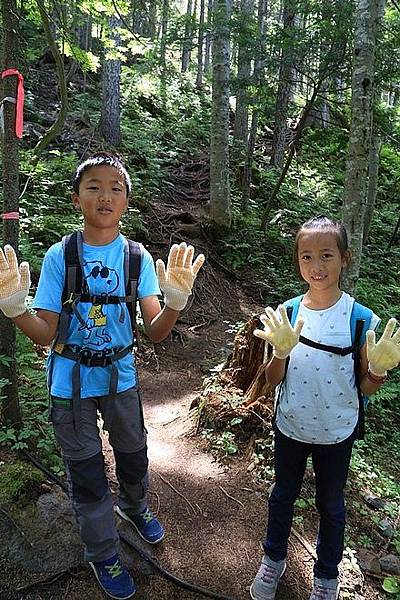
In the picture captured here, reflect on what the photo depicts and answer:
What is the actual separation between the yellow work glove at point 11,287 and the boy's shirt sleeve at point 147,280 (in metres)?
A: 0.61

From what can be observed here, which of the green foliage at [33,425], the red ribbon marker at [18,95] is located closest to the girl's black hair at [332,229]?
the red ribbon marker at [18,95]

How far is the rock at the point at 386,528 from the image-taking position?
3.64 m

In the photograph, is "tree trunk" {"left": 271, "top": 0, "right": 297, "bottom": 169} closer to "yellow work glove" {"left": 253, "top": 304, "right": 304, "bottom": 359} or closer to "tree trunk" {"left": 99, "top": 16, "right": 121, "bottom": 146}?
"tree trunk" {"left": 99, "top": 16, "right": 121, "bottom": 146}

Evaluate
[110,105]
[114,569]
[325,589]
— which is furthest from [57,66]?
[110,105]

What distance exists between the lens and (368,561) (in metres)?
3.29

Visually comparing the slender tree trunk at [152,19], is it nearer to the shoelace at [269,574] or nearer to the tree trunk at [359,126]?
the tree trunk at [359,126]

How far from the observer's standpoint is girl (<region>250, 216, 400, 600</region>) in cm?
242

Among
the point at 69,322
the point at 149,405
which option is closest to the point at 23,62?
the point at 69,322

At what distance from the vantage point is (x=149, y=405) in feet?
18.6

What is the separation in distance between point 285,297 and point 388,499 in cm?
569

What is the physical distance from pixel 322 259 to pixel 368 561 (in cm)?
226

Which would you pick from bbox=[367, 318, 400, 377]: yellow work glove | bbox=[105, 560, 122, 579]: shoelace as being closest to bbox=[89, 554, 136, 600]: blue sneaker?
bbox=[105, 560, 122, 579]: shoelace

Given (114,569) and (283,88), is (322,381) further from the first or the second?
(283,88)

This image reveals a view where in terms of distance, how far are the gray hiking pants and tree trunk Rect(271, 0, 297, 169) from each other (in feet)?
28.0
